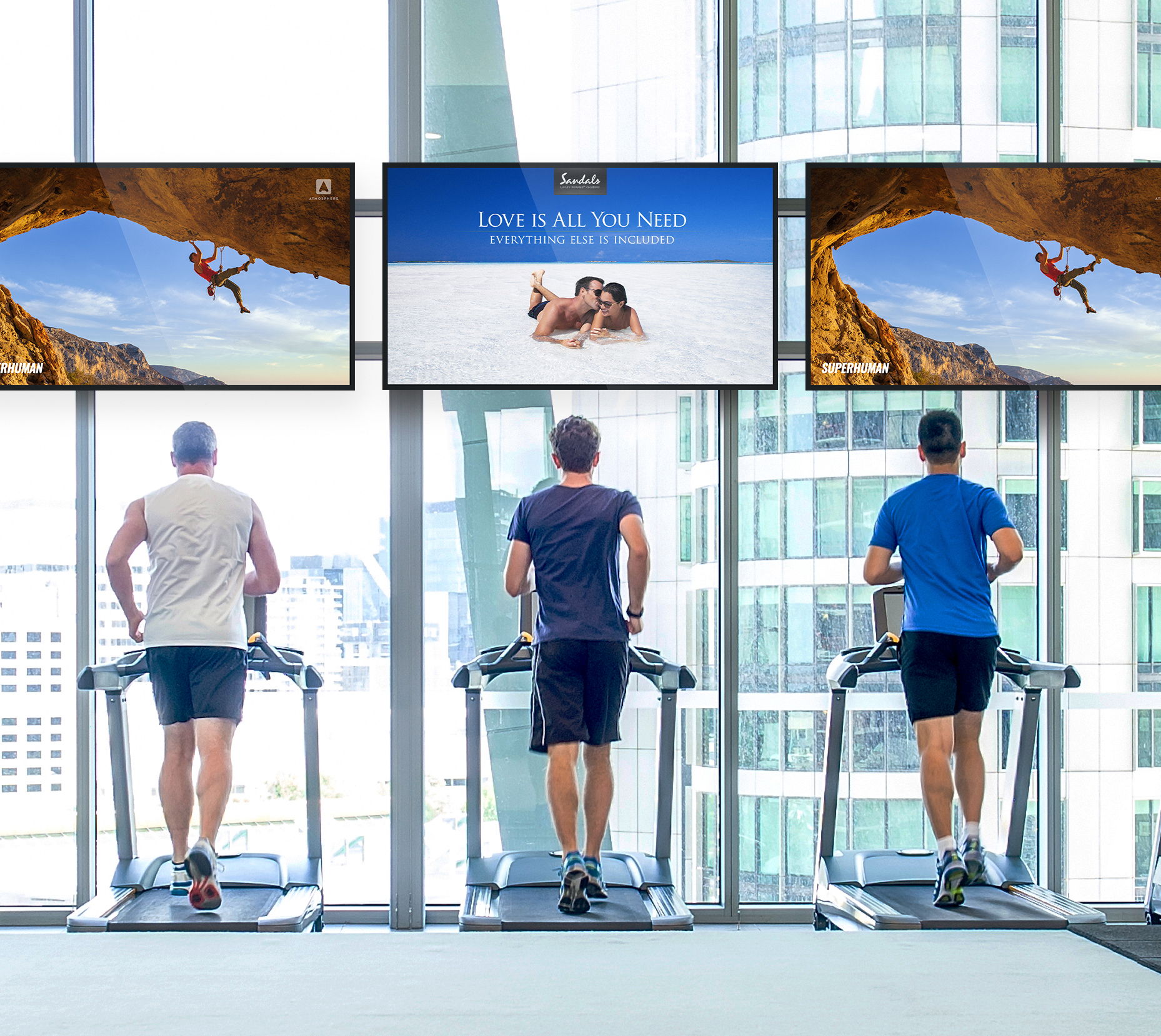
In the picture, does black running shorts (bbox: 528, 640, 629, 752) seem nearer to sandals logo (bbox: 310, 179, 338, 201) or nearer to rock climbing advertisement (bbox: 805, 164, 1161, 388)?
rock climbing advertisement (bbox: 805, 164, 1161, 388)

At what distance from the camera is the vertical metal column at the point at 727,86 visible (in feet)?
15.1

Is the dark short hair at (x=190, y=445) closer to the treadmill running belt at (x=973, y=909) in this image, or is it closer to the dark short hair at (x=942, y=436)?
the dark short hair at (x=942, y=436)

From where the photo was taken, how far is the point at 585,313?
4516 millimetres

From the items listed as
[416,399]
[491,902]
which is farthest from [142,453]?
[491,902]

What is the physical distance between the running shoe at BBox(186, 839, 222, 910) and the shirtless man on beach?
7.18 ft

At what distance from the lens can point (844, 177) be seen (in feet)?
15.0

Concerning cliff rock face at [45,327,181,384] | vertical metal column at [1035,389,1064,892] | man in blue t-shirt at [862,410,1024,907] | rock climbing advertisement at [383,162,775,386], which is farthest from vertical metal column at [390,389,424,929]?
vertical metal column at [1035,389,1064,892]

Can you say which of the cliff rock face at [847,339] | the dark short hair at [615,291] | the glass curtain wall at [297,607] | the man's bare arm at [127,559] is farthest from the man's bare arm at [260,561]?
the cliff rock face at [847,339]

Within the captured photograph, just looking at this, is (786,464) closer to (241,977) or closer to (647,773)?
(647,773)

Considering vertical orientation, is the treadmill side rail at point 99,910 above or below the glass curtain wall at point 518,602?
below

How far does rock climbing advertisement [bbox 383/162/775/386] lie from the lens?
176 inches

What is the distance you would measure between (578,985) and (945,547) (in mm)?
2553

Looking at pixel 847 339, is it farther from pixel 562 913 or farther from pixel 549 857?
pixel 562 913

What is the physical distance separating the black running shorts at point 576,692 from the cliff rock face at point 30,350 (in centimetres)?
217
